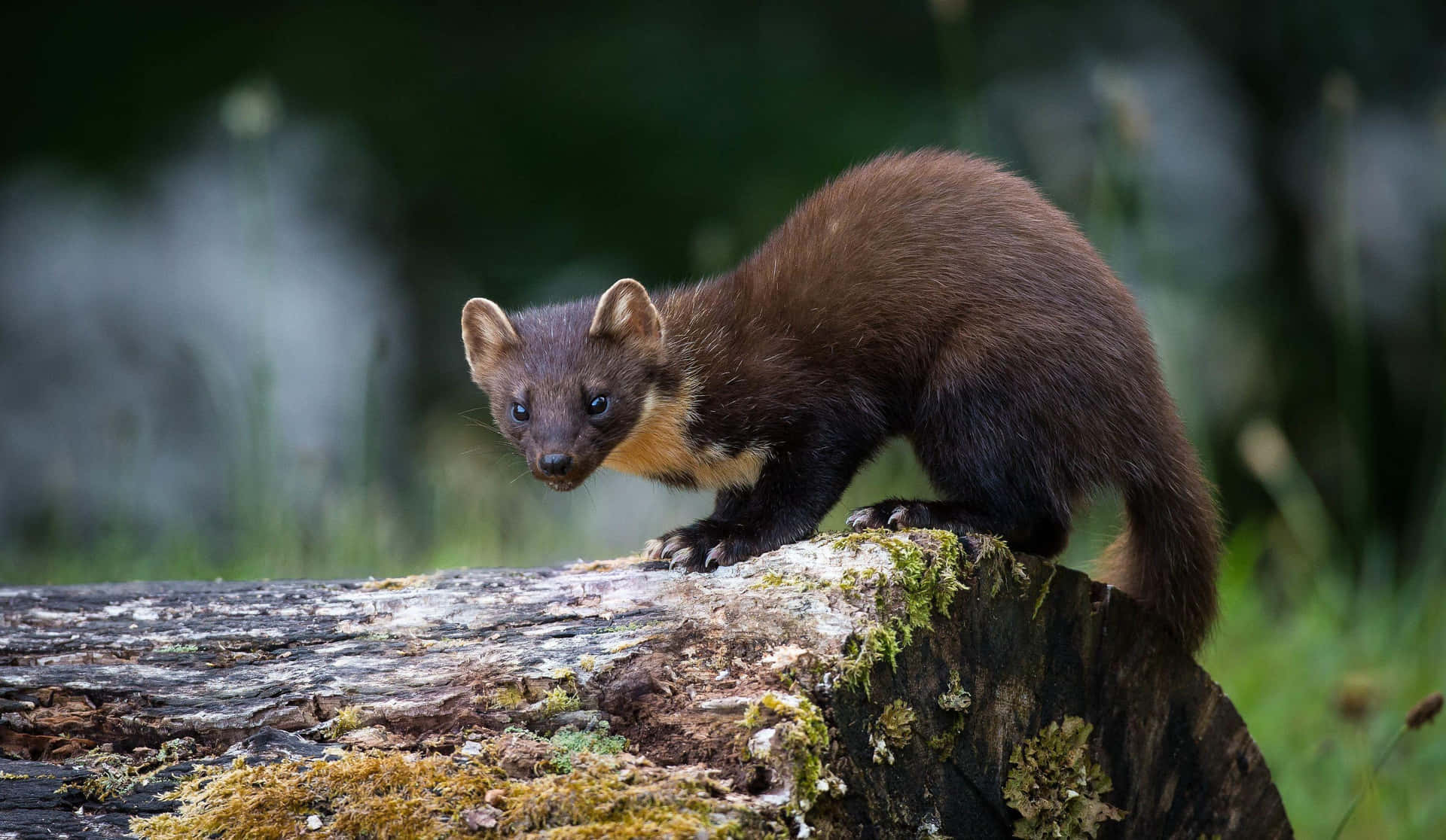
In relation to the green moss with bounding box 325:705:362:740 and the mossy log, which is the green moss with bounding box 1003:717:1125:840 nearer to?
the mossy log

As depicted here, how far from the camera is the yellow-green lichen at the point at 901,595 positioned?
2.65 meters

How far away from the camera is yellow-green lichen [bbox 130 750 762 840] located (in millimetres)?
2350

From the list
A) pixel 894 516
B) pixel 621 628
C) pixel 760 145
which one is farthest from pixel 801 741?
pixel 760 145

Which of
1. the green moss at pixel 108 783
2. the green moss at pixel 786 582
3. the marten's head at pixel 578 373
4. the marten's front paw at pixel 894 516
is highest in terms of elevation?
the marten's head at pixel 578 373

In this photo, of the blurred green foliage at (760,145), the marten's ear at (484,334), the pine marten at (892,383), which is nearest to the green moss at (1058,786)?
the pine marten at (892,383)

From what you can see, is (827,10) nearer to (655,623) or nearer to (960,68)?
(960,68)

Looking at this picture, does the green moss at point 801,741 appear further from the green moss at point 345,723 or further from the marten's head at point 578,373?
the marten's head at point 578,373

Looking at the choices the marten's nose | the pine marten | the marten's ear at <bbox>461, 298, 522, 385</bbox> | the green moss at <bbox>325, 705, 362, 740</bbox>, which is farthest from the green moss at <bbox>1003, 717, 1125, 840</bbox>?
the marten's ear at <bbox>461, 298, 522, 385</bbox>

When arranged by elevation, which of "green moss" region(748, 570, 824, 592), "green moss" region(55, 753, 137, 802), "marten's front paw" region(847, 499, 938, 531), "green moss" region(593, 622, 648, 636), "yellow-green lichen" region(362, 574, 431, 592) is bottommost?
"marten's front paw" region(847, 499, 938, 531)

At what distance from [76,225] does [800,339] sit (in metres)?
6.12

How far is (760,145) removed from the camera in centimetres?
769

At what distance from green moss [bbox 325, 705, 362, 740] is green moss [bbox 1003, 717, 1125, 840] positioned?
142cm

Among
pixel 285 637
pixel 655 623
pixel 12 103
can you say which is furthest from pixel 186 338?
pixel 655 623

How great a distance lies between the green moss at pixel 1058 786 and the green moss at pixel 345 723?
4.67 ft
